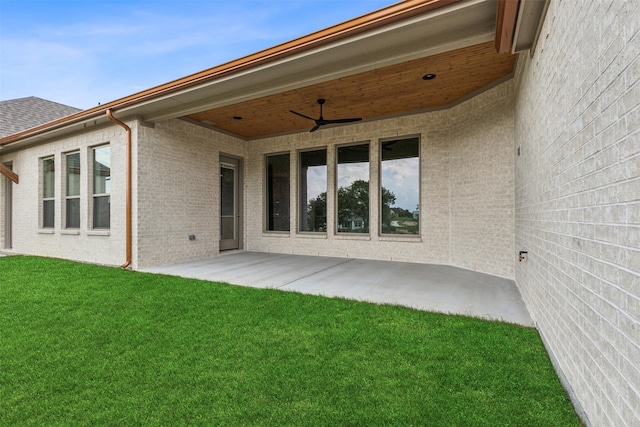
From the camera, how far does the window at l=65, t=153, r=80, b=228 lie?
7.11m

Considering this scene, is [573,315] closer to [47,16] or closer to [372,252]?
[372,252]

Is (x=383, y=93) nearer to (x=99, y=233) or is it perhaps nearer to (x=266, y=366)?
(x=266, y=366)

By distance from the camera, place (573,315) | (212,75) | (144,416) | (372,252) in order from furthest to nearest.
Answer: (372,252) → (212,75) → (573,315) → (144,416)

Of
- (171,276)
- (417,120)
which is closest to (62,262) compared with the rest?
(171,276)

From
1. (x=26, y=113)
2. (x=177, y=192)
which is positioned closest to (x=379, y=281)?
(x=177, y=192)

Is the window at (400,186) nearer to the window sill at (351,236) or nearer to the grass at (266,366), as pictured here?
the window sill at (351,236)

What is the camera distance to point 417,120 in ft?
21.4

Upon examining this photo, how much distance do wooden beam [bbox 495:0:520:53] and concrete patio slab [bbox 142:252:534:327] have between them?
2.84 meters

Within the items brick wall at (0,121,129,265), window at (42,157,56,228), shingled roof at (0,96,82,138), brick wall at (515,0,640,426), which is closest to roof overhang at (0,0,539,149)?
brick wall at (515,0,640,426)

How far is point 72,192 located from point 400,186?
25.7 ft

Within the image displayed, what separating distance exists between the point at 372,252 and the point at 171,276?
4.20 metres

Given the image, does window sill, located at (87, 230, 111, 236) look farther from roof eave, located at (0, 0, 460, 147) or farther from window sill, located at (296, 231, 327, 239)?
window sill, located at (296, 231, 327, 239)

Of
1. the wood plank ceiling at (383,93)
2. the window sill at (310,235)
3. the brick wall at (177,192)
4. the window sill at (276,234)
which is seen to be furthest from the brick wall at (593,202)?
the brick wall at (177,192)

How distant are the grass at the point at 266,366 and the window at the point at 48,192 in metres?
5.22
